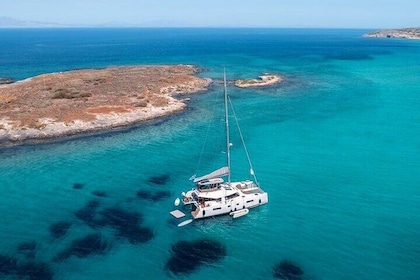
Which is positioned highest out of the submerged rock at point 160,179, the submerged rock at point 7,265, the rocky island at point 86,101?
the rocky island at point 86,101

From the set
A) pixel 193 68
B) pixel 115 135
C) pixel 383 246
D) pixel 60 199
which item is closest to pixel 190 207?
pixel 60 199

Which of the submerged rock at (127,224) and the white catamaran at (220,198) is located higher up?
the white catamaran at (220,198)

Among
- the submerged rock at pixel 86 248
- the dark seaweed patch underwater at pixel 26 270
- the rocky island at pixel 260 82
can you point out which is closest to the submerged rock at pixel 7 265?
the dark seaweed patch underwater at pixel 26 270

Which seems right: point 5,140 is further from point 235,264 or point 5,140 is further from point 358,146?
point 358,146

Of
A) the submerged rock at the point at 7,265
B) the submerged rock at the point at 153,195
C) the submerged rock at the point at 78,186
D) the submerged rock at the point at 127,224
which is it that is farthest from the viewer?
the submerged rock at the point at 78,186

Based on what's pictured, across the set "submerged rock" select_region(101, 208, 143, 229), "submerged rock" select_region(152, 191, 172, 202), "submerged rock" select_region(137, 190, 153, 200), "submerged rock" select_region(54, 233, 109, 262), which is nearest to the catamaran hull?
"submerged rock" select_region(152, 191, 172, 202)

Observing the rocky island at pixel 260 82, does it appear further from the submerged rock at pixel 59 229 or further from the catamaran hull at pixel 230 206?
the submerged rock at pixel 59 229

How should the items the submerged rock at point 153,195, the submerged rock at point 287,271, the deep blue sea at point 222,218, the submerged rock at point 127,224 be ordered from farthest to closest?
the submerged rock at point 153,195
the submerged rock at point 127,224
the deep blue sea at point 222,218
the submerged rock at point 287,271

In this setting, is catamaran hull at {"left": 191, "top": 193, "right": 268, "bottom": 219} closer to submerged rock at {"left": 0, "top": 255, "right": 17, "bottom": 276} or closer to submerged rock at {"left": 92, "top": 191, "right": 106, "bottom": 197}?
submerged rock at {"left": 92, "top": 191, "right": 106, "bottom": 197}
